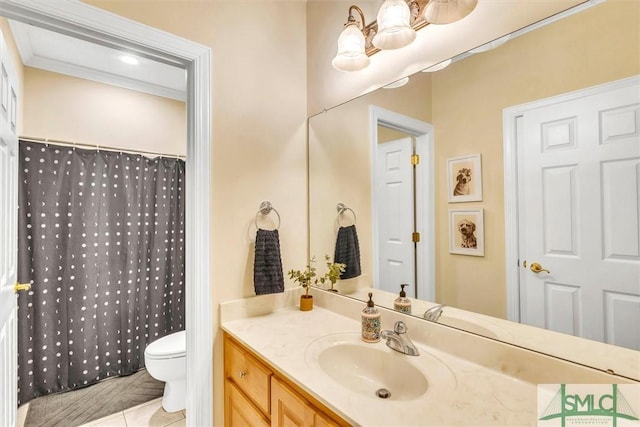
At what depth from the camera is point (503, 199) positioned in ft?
3.19

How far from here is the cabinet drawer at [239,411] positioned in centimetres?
112

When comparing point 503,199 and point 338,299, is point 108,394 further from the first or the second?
point 503,199

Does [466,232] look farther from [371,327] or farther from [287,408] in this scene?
[287,408]

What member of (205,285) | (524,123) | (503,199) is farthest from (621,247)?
(205,285)

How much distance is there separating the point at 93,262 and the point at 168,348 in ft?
3.09

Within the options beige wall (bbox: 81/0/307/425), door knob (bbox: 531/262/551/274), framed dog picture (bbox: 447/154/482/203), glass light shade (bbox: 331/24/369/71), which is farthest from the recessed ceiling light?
door knob (bbox: 531/262/551/274)

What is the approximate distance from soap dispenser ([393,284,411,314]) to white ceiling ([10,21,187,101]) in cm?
178

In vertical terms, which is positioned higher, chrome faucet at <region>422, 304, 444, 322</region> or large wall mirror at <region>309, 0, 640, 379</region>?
large wall mirror at <region>309, 0, 640, 379</region>

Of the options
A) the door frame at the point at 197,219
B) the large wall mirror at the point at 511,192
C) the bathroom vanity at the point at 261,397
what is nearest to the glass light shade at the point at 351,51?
the large wall mirror at the point at 511,192

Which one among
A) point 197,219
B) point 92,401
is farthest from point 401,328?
point 92,401

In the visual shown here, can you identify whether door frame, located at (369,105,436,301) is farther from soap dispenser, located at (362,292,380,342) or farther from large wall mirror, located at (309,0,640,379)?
soap dispenser, located at (362,292,380,342)

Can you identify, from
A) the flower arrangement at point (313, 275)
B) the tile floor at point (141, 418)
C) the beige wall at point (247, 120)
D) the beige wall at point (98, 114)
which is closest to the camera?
the beige wall at point (247, 120)

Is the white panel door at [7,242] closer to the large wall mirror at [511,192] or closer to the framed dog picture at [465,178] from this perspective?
the large wall mirror at [511,192]

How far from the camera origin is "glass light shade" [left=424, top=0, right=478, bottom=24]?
3.27 ft
